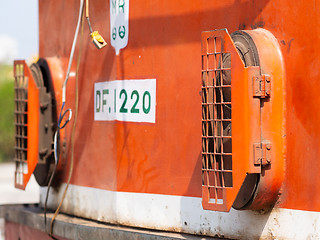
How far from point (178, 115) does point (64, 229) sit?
3.69 ft

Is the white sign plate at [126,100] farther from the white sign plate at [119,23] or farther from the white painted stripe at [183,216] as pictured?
the white painted stripe at [183,216]

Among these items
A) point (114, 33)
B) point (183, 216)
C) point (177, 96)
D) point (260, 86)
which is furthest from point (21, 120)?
point (260, 86)

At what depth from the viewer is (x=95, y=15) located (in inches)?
152

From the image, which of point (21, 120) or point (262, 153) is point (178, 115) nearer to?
point (262, 153)

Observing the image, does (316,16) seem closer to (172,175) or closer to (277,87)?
(277,87)

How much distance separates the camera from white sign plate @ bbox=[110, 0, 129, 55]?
356 cm

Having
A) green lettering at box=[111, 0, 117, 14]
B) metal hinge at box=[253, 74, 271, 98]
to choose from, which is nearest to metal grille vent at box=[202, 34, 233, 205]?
metal hinge at box=[253, 74, 271, 98]

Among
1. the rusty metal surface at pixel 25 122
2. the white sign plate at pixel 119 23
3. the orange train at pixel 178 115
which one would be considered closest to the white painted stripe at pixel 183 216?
the orange train at pixel 178 115

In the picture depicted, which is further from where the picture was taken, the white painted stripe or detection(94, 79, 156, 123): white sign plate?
detection(94, 79, 156, 123): white sign plate

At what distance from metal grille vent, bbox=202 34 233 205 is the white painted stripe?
20 cm

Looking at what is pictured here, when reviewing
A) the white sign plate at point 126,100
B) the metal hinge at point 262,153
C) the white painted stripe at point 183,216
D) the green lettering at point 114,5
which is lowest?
the white painted stripe at point 183,216

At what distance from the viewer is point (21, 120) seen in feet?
14.2

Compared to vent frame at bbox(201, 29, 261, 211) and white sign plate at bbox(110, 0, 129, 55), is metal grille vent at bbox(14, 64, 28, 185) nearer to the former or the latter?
white sign plate at bbox(110, 0, 129, 55)

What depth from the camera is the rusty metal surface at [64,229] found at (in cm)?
324
